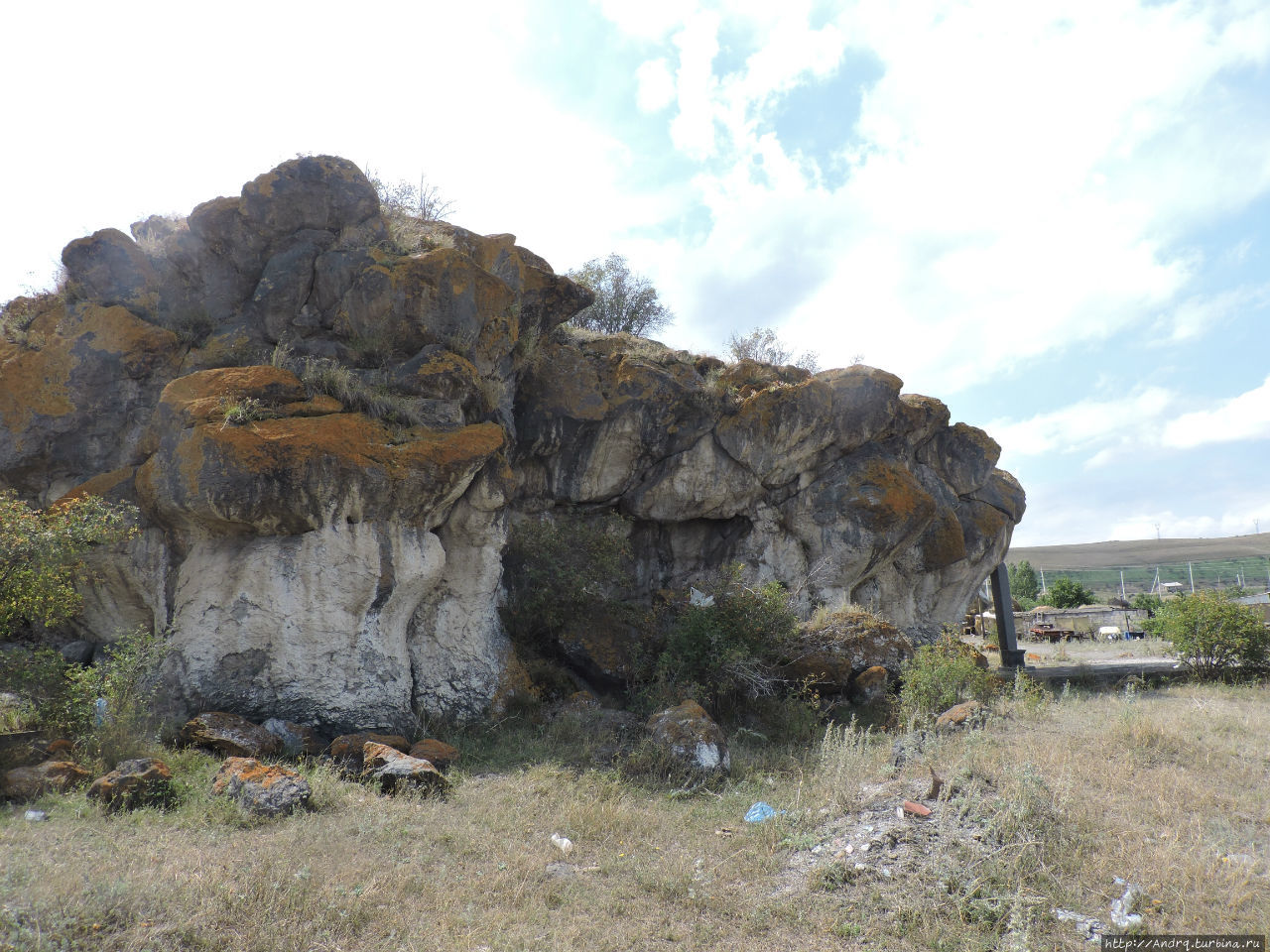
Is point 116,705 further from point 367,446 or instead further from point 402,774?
point 367,446

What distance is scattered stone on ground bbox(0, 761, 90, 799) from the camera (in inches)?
243

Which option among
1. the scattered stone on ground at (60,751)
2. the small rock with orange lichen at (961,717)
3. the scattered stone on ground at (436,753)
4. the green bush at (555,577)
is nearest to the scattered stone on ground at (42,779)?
the scattered stone on ground at (60,751)

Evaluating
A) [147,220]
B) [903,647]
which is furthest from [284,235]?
[903,647]

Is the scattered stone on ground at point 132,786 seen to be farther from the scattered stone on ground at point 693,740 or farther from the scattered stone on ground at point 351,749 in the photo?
the scattered stone on ground at point 693,740

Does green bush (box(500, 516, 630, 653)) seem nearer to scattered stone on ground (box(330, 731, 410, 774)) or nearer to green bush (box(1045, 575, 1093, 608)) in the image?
scattered stone on ground (box(330, 731, 410, 774))

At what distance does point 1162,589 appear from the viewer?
65500 millimetres

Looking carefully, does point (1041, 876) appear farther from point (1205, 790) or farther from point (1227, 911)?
point (1205, 790)

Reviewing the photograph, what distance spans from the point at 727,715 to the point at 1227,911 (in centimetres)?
702

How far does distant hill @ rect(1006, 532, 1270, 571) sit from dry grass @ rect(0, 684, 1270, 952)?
86861 millimetres

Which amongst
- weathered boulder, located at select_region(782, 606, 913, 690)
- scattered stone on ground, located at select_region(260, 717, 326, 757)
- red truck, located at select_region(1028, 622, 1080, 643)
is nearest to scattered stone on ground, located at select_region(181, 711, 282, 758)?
scattered stone on ground, located at select_region(260, 717, 326, 757)

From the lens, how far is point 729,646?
11.7m

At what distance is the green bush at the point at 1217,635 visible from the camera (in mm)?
14953

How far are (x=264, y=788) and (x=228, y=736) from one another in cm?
178

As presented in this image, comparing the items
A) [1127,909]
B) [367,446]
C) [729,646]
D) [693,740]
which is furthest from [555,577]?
[1127,909]
